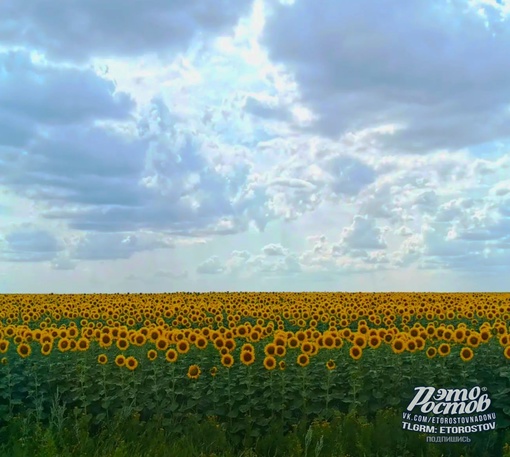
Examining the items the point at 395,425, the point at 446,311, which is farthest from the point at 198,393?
the point at 446,311

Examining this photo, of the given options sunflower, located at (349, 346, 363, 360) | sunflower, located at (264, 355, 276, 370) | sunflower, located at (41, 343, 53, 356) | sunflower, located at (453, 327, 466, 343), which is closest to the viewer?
sunflower, located at (264, 355, 276, 370)

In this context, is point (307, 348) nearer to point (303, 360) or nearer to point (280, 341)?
point (280, 341)

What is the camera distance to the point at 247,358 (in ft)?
37.8

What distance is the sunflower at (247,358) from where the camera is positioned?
451 inches

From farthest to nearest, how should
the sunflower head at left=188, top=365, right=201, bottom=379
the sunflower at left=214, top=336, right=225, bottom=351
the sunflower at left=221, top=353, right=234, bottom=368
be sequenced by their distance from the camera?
the sunflower at left=214, top=336, right=225, bottom=351 < the sunflower head at left=188, top=365, right=201, bottom=379 < the sunflower at left=221, top=353, right=234, bottom=368

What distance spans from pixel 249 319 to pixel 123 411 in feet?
38.9

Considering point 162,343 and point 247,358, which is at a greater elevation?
point 162,343

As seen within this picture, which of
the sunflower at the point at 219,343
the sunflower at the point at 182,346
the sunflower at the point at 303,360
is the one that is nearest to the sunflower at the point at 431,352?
the sunflower at the point at 303,360

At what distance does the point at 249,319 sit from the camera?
22.9 metres

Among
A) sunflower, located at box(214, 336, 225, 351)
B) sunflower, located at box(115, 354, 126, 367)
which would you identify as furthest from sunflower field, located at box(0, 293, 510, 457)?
sunflower, located at box(115, 354, 126, 367)

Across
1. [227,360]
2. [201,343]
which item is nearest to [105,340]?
[201,343]

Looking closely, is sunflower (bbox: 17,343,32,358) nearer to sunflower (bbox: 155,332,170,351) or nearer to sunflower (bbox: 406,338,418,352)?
sunflower (bbox: 155,332,170,351)

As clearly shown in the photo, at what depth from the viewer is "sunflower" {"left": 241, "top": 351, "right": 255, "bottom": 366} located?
37.6 ft

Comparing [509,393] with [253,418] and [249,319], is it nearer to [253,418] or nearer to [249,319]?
[253,418]
